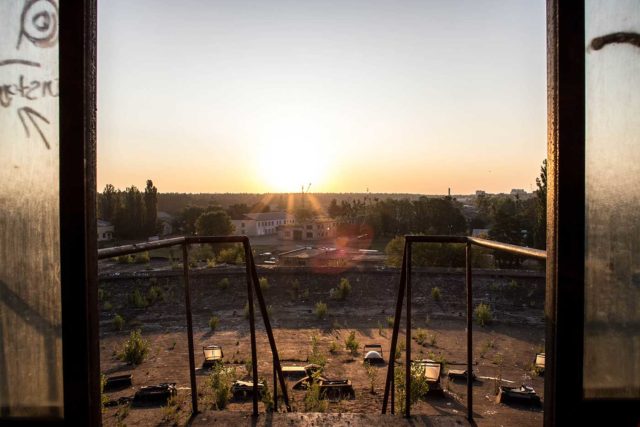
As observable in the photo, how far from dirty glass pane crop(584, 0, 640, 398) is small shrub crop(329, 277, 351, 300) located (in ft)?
53.2

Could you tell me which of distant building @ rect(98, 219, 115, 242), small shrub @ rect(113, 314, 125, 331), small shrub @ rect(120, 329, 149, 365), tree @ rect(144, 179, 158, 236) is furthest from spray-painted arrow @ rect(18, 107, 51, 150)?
distant building @ rect(98, 219, 115, 242)

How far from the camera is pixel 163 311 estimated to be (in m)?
16.0

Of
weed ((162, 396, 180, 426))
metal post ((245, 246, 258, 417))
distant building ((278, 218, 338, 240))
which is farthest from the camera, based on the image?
distant building ((278, 218, 338, 240))

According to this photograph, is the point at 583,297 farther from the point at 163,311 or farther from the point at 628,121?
the point at 163,311

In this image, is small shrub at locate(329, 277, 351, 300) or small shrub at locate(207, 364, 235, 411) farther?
small shrub at locate(329, 277, 351, 300)

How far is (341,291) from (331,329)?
3358 mm

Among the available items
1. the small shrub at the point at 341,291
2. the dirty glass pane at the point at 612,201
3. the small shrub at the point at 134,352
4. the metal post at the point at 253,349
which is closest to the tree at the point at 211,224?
the small shrub at the point at 341,291

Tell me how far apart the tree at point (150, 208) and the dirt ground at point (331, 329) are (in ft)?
104

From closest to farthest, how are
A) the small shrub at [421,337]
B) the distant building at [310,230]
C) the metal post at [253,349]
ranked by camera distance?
1. the metal post at [253,349]
2. the small shrub at [421,337]
3. the distant building at [310,230]

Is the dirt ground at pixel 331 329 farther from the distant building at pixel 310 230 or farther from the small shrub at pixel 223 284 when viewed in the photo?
the distant building at pixel 310 230

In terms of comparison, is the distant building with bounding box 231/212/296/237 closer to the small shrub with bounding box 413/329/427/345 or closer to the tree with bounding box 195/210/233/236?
the tree with bounding box 195/210/233/236

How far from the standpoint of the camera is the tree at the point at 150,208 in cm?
4781

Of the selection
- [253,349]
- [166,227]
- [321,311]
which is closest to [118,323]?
[321,311]

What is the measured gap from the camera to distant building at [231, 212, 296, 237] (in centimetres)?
6025
